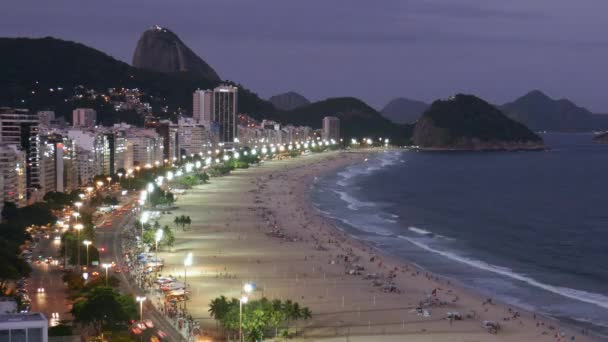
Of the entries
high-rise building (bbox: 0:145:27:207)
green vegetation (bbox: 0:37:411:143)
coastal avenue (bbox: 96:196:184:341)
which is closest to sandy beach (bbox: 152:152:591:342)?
coastal avenue (bbox: 96:196:184:341)

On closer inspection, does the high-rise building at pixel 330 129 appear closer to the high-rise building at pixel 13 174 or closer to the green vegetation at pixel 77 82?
the green vegetation at pixel 77 82

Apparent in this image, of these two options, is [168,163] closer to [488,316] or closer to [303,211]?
[303,211]

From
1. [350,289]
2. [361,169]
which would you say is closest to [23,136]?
[350,289]

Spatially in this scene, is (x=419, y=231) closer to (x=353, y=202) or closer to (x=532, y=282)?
(x=532, y=282)

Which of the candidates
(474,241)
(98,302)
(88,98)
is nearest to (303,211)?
(474,241)

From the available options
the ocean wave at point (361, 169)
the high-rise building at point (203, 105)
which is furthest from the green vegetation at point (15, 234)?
the high-rise building at point (203, 105)
